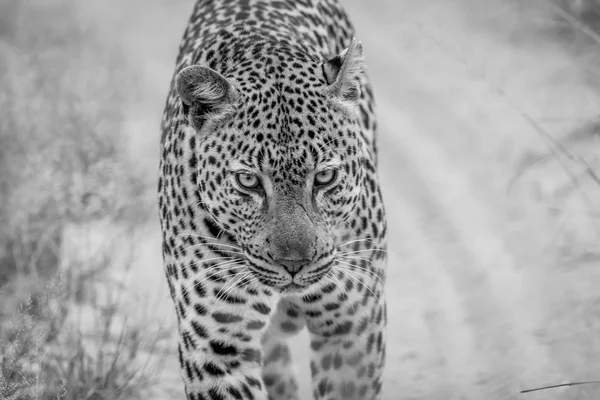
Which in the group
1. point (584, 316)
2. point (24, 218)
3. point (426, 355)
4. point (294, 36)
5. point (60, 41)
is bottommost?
point (426, 355)

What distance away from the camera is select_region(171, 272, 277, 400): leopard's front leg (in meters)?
5.54

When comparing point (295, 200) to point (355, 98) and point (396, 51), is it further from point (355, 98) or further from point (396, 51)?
point (396, 51)

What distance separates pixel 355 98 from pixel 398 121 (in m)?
8.15

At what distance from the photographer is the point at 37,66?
453 inches

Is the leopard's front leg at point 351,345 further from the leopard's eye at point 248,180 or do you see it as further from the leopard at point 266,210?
the leopard's eye at point 248,180

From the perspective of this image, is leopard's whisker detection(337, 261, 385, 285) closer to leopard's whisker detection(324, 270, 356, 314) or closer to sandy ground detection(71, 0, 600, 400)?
leopard's whisker detection(324, 270, 356, 314)

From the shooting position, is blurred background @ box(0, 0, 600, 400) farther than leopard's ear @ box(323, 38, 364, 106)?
Yes

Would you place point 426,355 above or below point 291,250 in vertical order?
below

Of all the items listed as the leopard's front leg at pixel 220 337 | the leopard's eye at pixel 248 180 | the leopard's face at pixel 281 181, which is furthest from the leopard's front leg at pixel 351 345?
the leopard's eye at pixel 248 180

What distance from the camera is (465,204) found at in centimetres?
1104

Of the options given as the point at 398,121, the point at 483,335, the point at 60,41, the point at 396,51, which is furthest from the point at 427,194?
the point at 60,41

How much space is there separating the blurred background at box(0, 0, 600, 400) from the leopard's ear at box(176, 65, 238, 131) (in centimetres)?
143

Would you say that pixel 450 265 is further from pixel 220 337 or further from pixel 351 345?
pixel 220 337

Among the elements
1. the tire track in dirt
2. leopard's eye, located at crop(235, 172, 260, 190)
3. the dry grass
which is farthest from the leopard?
the dry grass
